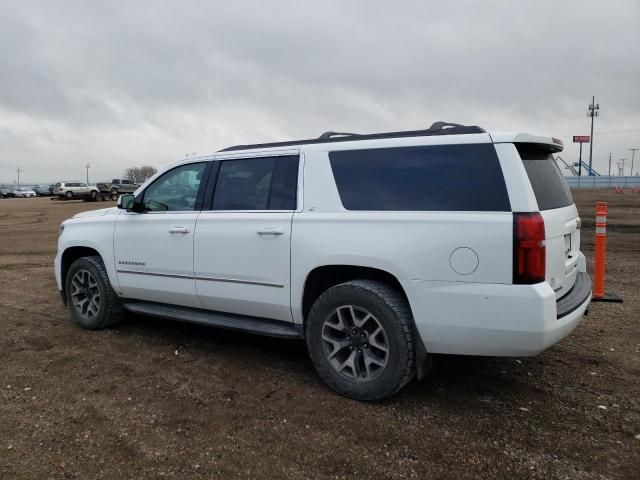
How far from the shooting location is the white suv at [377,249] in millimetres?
3205

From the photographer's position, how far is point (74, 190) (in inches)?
1649

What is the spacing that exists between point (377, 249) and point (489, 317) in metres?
0.85

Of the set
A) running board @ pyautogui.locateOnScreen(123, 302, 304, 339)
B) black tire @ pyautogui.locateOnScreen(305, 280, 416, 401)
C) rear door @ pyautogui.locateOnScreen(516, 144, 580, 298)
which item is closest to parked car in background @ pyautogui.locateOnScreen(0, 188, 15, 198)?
running board @ pyautogui.locateOnScreen(123, 302, 304, 339)

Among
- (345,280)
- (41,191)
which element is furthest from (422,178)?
(41,191)

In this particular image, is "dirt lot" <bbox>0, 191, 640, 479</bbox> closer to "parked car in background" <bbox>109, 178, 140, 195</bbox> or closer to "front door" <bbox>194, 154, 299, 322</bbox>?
"front door" <bbox>194, 154, 299, 322</bbox>

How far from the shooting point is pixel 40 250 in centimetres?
1219

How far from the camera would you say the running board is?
413 cm

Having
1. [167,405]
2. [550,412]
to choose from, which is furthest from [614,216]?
[167,405]

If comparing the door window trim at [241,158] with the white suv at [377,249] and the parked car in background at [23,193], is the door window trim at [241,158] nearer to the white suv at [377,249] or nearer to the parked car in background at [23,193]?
the white suv at [377,249]

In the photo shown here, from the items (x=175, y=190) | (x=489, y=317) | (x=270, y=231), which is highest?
A: (x=175, y=190)

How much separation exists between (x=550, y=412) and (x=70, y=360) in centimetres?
397

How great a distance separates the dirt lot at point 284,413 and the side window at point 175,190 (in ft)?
4.45

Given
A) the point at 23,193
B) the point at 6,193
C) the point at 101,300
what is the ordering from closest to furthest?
1. the point at 101,300
2. the point at 6,193
3. the point at 23,193

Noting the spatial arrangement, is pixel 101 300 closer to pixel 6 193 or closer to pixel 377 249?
pixel 377 249
